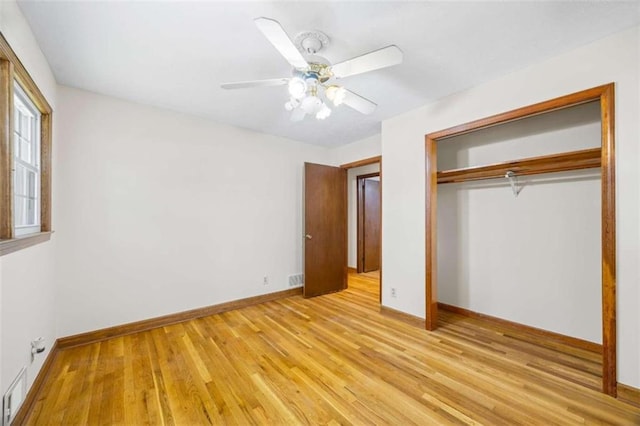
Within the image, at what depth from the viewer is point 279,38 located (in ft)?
4.42

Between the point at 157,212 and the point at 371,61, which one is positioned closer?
the point at 371,61

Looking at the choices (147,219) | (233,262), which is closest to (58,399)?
(147,219)

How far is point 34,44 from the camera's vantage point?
5.81 feet

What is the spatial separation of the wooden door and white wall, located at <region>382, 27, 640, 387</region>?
247 cm

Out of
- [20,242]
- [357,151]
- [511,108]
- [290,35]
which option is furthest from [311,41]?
[357,151]

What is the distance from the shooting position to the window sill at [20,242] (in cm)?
128

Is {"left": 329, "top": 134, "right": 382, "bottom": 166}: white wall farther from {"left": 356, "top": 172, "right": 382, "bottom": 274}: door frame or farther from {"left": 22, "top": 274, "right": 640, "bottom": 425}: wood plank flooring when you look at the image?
{"left": 22, "top": 274, "right": 640, "bottom": 425}: wood plank flooring

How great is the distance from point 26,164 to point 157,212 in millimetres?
1127

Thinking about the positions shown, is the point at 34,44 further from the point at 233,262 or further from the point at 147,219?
the point at 233,262

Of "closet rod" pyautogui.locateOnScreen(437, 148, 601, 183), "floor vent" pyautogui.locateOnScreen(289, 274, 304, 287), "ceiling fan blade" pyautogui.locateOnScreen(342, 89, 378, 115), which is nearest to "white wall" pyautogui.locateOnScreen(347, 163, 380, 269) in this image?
"floor vent" pyautogui.locateOnScreen(289, 274, 304, 287)

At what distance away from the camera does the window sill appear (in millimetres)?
1277

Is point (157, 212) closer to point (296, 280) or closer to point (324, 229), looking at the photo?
point (296, 280)

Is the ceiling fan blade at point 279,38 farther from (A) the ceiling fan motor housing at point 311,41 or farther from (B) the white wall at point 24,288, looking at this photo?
(B) the white wall at point 24,288

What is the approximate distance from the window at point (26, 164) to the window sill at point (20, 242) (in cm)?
9
